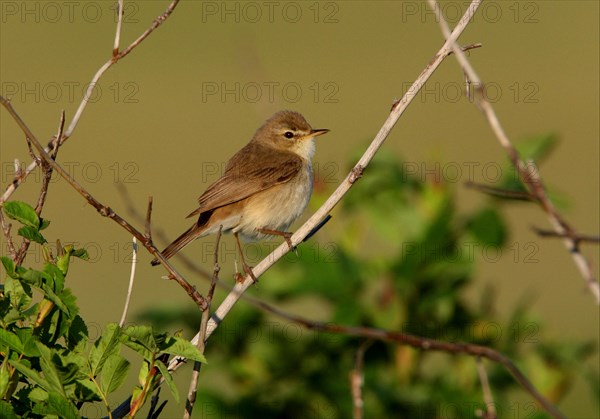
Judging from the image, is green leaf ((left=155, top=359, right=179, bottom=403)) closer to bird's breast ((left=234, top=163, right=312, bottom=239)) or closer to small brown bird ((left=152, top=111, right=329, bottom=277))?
small brown bird ((left=152, top=111, right=329, bottom=277))

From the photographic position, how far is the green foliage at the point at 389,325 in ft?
20.5

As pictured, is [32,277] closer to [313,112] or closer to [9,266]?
[9,266]

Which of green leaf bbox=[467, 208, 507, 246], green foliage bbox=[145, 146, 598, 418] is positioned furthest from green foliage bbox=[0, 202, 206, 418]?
green leaf bbox=[467, 208, 507, 246]

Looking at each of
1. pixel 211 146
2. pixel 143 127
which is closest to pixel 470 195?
pixel 211 146

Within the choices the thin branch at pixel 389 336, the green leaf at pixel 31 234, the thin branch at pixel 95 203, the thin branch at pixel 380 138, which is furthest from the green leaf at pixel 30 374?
the thin branch at pixel 389 336

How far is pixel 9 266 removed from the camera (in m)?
2.64

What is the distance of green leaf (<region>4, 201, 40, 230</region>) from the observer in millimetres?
2783

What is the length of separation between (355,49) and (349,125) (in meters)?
9.17

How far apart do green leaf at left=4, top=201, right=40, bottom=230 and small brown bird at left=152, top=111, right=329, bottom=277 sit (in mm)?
2940

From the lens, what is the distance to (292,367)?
6.43m

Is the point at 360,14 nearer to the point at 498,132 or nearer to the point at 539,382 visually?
the point at 539,382

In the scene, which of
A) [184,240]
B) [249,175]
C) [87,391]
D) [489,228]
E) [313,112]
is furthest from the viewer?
[313,112]

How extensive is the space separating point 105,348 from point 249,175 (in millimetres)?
3840

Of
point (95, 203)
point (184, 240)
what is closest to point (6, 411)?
point (95, 203)
